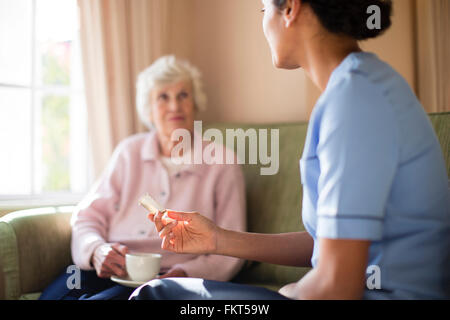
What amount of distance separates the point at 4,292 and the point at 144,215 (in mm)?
537

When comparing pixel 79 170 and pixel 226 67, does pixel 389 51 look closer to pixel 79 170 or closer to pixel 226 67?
pixel 226 67

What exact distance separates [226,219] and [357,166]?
1079 mm

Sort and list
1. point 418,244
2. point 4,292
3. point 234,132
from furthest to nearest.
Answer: point 234,132 → point 4,292 → point 418,244

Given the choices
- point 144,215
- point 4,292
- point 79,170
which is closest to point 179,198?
point 144,215

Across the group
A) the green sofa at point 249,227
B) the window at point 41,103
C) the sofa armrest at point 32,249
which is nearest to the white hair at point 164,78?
the green sofa at point 249,227

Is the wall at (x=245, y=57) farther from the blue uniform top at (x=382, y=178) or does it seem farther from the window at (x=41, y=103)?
the blue uniform top at (x=382, y=178)

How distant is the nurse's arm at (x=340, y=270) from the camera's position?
2.08 ft

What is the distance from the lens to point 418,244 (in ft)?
2.35

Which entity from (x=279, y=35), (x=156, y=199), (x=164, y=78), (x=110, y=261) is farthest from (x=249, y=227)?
(x=279, y=35)

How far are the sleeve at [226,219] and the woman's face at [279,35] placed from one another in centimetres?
87

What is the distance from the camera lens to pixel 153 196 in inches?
71.1

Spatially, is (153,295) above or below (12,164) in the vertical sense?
below

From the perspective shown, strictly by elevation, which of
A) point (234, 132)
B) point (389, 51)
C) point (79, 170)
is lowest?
point (79, 170)

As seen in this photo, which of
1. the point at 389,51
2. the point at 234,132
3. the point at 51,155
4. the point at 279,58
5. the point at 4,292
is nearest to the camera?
the point at 279,58
